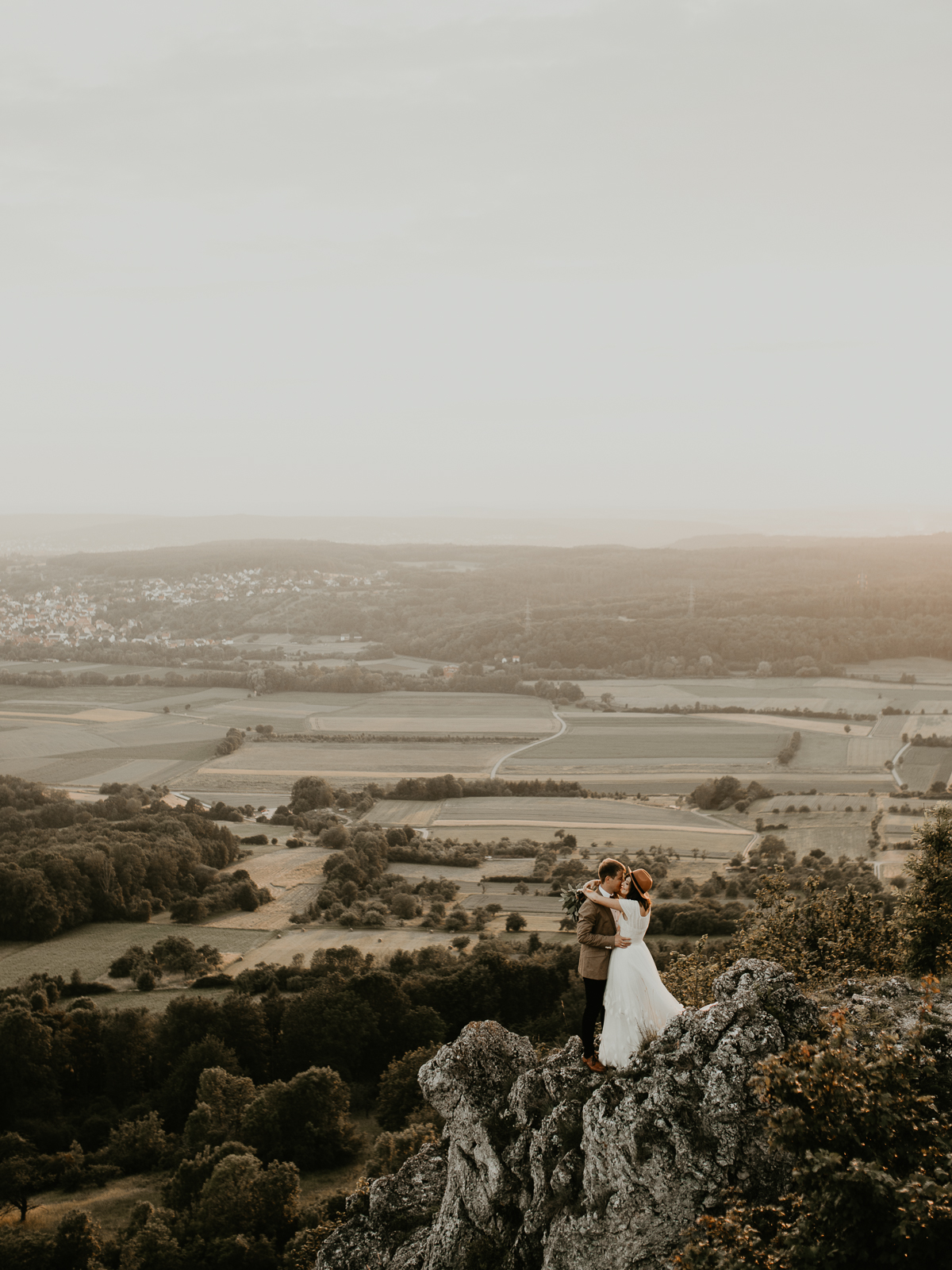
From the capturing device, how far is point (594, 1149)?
41.2 feet

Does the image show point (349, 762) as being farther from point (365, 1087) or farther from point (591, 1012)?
point (591, 1012)

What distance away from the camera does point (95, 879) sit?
170 ft

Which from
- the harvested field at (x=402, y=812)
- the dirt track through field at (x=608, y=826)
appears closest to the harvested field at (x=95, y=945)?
the harvested field at (x=402, y=812)

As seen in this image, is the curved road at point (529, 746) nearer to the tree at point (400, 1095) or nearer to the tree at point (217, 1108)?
the tree at point (217, 1108)

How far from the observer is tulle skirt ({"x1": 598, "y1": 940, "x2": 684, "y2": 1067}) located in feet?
40.9

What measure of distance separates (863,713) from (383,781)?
5519cm

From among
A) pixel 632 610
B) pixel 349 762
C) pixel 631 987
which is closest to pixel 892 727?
pixel 632 610

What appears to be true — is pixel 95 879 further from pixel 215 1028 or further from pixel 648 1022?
pixel 648 1022

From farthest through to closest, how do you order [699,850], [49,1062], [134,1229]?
1. [699,850]
2. [49,1062]
3. [134,1229]

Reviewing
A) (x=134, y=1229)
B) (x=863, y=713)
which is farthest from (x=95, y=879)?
(x=863, y=713)

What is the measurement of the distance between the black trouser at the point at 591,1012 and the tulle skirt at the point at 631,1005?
0.21m

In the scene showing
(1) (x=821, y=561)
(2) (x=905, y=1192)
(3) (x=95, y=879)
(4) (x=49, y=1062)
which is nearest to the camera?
(2) (x=905, y=1192)

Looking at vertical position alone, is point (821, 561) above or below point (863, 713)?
above

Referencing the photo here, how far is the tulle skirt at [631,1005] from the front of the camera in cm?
1248
